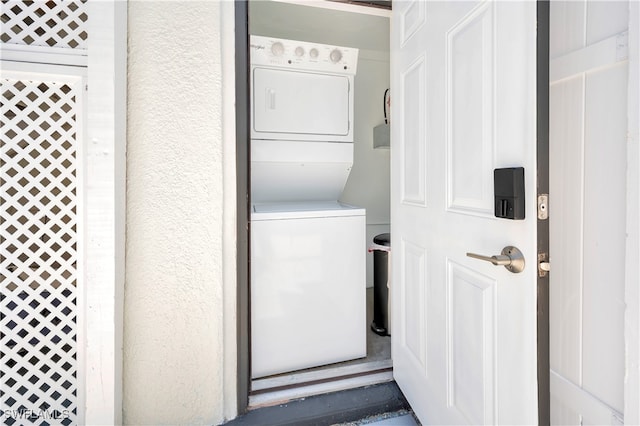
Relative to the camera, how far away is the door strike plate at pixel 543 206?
854 mm

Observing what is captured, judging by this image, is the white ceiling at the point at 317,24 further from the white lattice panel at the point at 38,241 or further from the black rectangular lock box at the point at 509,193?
the black rectangular lock box at the point at 509,193

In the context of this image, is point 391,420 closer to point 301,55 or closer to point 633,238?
point 633,238

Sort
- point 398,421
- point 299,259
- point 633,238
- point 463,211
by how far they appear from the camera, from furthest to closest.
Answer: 1. point 299,259
2. point 398,421
3. point 463,211
4. point 633,238

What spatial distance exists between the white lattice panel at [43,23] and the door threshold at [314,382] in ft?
6.53

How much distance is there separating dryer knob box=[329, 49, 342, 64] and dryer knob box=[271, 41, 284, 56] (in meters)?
0.36

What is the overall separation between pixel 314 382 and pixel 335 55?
2252 mm

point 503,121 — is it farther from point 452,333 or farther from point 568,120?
point 452,333

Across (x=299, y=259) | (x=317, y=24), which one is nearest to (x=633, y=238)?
(x=299, y=259)

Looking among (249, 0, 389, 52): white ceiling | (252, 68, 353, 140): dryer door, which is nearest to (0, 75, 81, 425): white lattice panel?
(252, 68, 353, 140): dryer door

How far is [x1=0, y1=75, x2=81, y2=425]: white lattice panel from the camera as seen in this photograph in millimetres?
1301

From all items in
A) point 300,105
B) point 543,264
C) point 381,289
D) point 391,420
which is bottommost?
point 391,420

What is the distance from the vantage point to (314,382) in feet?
6.01

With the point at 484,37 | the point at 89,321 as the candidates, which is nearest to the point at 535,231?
the point at 484,37

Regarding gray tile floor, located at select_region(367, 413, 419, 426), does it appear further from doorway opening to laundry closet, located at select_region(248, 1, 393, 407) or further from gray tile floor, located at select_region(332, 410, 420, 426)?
doorway opening to laundry closet, located at select_region(248, 1, 393, 407)
